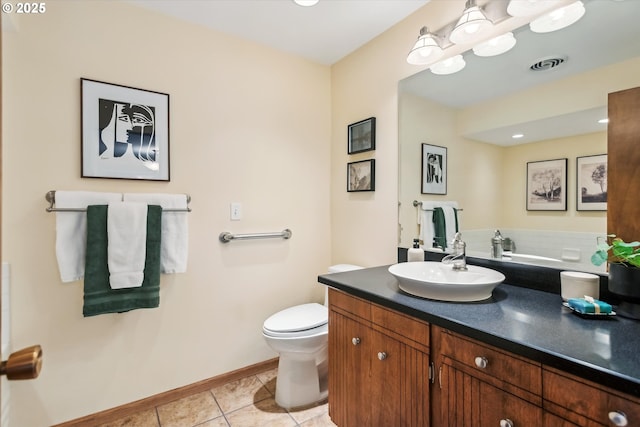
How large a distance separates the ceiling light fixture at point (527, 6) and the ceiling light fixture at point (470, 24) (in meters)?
0.10

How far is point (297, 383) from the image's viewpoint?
1.93m

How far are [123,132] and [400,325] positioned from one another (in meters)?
1.73

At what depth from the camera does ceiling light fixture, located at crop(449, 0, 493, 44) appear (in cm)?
153

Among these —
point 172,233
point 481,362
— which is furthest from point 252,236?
point 481,362

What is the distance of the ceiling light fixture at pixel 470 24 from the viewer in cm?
153

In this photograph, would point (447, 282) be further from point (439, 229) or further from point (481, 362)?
point (439, 229)

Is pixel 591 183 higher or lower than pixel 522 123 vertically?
lower

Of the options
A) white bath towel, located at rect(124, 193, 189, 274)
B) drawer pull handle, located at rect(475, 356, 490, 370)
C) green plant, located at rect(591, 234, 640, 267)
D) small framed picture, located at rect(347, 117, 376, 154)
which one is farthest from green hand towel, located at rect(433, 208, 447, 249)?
white bath towel, located at rect(124, 193, 189, 274)

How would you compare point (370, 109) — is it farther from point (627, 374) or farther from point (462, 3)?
point (627, 374)

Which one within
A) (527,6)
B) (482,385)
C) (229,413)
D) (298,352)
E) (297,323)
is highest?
(527,6)

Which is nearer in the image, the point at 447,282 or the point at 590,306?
the point at 590,306

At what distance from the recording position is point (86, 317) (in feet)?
5.70

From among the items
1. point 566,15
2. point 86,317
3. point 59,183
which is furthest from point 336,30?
point 86,317

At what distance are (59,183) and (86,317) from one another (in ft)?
2.31
